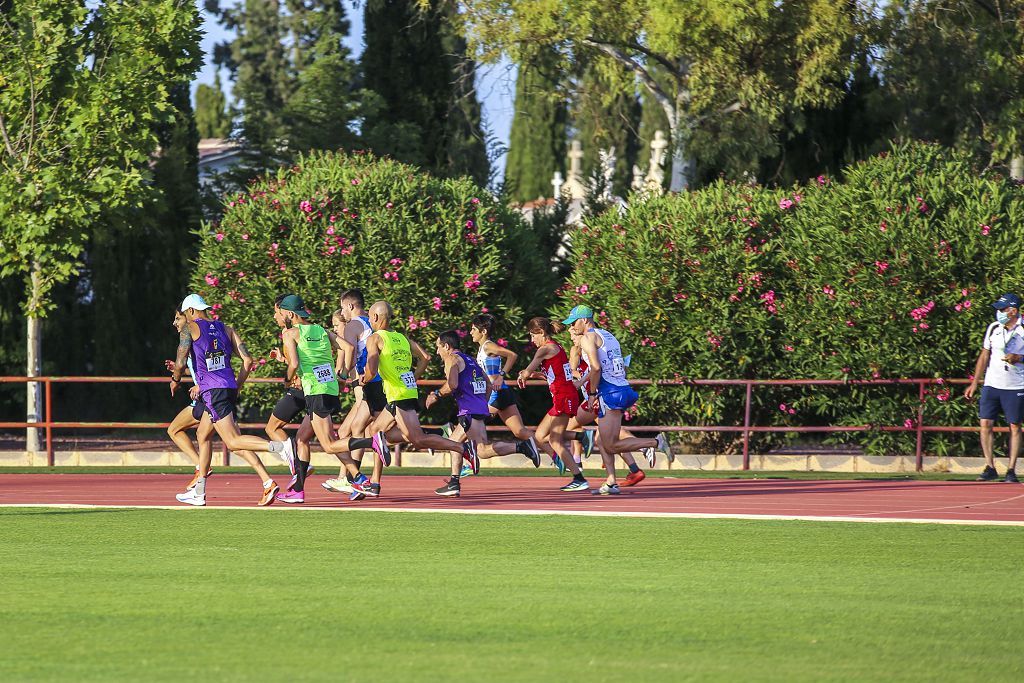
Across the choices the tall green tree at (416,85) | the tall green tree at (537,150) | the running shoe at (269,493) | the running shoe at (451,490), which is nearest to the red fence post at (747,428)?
the running shoe at (451,490)

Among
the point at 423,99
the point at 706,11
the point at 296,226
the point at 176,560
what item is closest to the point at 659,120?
the point at 423,99

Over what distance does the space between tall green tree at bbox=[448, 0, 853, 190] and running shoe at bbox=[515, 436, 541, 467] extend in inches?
438

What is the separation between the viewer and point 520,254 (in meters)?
23.7

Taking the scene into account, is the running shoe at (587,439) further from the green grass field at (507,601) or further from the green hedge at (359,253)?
the green grass field at (507,601)

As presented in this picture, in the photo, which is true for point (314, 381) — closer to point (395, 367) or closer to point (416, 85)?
point (395, 367)

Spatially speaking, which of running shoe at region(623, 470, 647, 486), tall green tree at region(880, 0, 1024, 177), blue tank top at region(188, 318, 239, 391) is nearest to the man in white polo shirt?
running shoe at region(623, 470, 647, 486)

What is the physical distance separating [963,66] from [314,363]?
17.4m

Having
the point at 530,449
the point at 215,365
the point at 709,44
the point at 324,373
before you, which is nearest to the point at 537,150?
the point at 709,44

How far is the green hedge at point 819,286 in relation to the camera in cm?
2031

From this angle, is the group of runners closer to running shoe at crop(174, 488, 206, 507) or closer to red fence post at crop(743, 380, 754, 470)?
running shoe at crop(174, 488, 206, 507)

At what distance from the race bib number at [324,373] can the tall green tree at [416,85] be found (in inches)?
739

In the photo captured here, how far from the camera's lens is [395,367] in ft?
49.5

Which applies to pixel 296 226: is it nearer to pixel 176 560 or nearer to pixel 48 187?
pixel 48 187

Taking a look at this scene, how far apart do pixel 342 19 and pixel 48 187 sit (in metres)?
44.7
